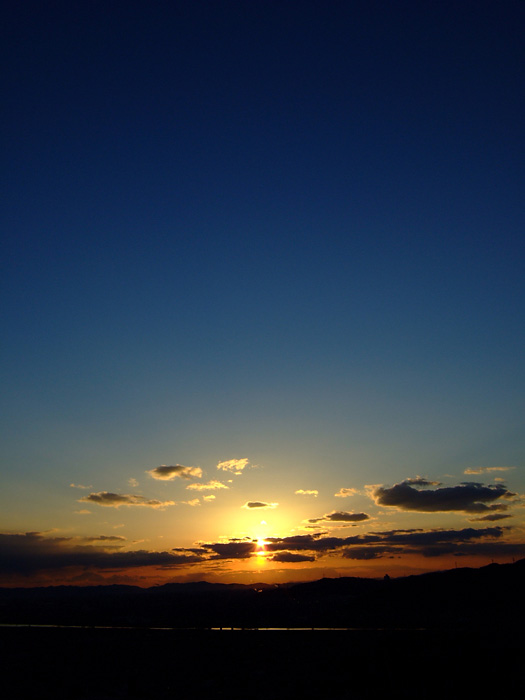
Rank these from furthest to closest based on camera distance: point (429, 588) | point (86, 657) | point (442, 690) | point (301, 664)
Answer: point (429, 588), point (86, 657), point (301, 664), point (442, 690)

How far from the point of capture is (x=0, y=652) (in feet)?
277

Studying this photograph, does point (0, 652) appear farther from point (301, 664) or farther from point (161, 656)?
point (301, 664)

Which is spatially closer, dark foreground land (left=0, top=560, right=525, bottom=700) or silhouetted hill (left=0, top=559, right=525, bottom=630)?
dark foreground land (left=0, top=560, right=525, bottom=700)

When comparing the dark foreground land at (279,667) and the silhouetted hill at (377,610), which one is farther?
the silhouetted hill at (377,610)

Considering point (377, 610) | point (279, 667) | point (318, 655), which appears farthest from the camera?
point (377, 610)

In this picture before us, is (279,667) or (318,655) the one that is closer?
(279,667)

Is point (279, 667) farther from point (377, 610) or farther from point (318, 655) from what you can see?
point (377, 610)

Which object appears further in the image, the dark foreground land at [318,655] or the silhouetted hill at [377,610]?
the silhouetted hill at [377,610]

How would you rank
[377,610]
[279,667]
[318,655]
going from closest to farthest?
[279,667], [318,655], [377,610]

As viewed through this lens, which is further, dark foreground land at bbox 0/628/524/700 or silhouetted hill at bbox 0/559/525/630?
silhouetted hill at bbox 0/559/525/630

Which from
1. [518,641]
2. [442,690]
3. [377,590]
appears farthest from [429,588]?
[442,690]

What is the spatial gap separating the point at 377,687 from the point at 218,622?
107860 mm

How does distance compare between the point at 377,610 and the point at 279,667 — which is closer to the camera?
the point at 279,667

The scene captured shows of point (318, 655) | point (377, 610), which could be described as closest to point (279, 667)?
point (318, 655)
